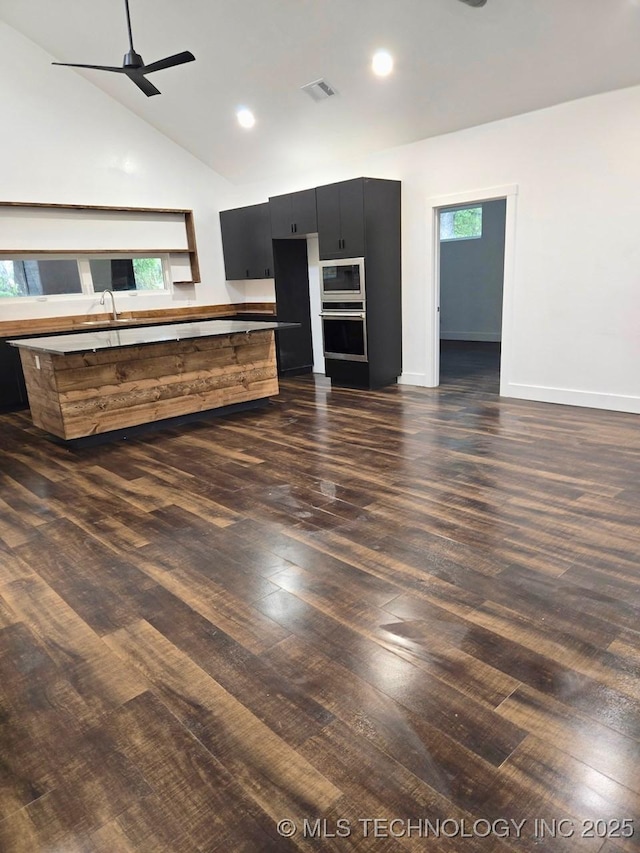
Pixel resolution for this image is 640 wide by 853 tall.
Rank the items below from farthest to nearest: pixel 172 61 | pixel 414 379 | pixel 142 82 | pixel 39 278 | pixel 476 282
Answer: pixel 476 282 → pixel 39 278 → pixel 414 379 → pixel 142 82 → pixel 172 61

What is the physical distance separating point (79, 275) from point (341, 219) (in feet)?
11.1

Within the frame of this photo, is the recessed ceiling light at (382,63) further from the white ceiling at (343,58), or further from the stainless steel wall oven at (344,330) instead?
the stainless steel wall oven at (344,330)

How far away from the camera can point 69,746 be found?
1648 mm

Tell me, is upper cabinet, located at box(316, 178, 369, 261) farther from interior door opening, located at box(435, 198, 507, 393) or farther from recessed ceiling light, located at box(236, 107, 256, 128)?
interior door opening, located at box(435, 198, 507, 393)

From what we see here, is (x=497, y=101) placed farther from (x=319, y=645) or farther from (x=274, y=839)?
(x=274, y=839)

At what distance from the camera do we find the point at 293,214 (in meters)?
6.69

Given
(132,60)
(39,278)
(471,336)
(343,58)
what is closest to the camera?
(132,60)

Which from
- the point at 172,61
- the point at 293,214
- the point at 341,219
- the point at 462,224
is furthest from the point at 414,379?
the point at 462,224

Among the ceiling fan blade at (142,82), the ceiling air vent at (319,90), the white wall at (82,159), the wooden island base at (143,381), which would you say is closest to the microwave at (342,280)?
the wooden island base at (143,381)

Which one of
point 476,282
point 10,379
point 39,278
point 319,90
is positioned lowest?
point 10,379

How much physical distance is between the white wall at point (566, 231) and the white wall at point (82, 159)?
10.6 ft

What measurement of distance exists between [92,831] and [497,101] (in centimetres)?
566

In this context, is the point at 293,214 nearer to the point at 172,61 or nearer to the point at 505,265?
the point at 505,265

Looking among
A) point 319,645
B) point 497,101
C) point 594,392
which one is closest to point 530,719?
point 319,645
